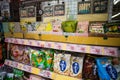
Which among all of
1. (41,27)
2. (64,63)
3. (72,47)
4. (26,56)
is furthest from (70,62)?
(26,56)

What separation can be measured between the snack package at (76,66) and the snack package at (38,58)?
451mm

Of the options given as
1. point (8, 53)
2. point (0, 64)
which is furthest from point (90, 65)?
point (0, 64)

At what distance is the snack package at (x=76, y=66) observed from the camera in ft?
6.14

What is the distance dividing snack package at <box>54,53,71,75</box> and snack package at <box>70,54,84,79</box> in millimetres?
55

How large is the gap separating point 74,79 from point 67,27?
23.2 inches

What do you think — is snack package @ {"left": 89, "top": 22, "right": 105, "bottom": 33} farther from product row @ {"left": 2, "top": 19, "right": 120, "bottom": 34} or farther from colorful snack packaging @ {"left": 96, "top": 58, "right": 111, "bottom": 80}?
colorful snack packaging @ {"left": 96, "top": 58, "right": 111, "bottom": 80}

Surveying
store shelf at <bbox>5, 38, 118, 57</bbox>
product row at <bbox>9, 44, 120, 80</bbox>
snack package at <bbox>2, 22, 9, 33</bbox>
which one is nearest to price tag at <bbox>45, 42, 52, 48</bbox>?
store shelf at <bbox>5, 38, 118, 57</bbox>

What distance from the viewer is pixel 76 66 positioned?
192 centimetres

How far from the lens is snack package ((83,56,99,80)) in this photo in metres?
1.74

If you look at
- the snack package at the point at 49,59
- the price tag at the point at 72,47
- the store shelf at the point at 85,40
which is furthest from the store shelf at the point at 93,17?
the snack package at the point at 49,59

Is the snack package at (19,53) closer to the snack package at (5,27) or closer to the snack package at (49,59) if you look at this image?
the snack package at (5,27)

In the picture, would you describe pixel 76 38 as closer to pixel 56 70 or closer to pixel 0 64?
pixel 56 70

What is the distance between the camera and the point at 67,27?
1.98 metres

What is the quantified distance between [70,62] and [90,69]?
0.28m
